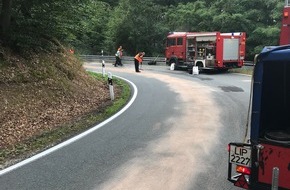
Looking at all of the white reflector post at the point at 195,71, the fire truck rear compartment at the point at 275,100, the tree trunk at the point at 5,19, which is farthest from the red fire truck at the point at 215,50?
the fire truck rear compartment at the point at 275,100

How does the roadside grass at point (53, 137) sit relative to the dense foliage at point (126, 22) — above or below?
below

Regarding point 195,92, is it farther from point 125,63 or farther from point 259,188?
point 125,63

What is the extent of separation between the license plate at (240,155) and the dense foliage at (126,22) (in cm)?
1007

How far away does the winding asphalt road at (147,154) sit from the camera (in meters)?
6.21

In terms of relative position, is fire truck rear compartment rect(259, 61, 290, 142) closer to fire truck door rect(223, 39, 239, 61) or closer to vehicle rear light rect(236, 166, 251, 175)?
vehicle rear light rect(236, 166, 251, 175)

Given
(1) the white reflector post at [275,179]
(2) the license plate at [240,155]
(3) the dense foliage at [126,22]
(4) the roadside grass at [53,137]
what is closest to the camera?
(1) the white reflector post at [275,179]

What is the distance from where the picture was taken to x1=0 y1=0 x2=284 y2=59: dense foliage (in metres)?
14.3

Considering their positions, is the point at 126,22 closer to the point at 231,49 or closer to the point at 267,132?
the point at 231,49

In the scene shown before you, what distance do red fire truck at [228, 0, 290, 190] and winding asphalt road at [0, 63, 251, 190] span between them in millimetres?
1063

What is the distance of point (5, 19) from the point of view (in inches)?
525

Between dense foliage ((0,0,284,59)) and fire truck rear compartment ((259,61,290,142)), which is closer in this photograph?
fire truck rear compartment ((259,61,290,142))

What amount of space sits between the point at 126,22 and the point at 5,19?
3165cm

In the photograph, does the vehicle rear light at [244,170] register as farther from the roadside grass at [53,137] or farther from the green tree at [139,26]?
the green tree at [139,26]

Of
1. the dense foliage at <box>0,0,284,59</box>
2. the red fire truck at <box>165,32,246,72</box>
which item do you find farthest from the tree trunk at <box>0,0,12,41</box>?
the red fire truck at <box>165,32,246,72</box>
